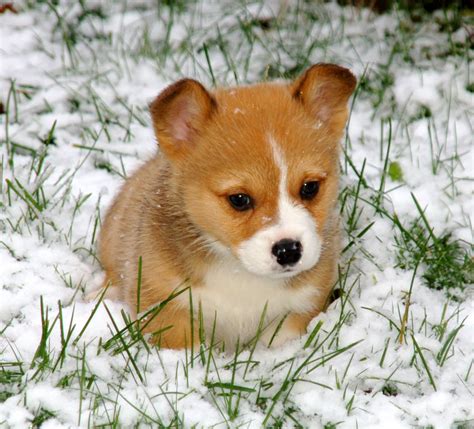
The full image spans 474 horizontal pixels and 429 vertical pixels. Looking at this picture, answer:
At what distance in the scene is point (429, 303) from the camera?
4.77 meters

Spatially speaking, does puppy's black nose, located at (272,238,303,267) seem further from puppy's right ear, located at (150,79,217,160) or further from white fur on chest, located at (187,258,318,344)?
puppy's right ear, located at (150,79,217,160)

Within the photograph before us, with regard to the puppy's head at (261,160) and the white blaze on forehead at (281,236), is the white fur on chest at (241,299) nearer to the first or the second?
the puppy's head at (261,160)

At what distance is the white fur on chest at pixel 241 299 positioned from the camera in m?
4.36

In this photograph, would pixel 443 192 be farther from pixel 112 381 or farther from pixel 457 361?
pixel 112 381

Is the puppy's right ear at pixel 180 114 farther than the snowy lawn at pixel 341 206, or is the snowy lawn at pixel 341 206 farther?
the puppy's right ear at pixel 180 114

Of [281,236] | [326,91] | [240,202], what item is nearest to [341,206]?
[326,91]

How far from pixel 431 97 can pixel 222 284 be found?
2683mm

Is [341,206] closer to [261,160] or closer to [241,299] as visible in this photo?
[241,299]

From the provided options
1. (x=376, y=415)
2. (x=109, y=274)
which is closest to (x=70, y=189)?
(x=109, y=274)

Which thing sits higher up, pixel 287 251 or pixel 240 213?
pixel 240 213

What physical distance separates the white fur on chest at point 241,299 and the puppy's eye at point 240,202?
13.7 inches

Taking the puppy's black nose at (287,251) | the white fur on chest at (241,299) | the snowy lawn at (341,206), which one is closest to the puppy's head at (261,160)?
the puppy's black nose at (287,251)

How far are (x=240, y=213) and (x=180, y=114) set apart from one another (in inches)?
21.8

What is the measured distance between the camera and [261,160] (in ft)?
13.1
